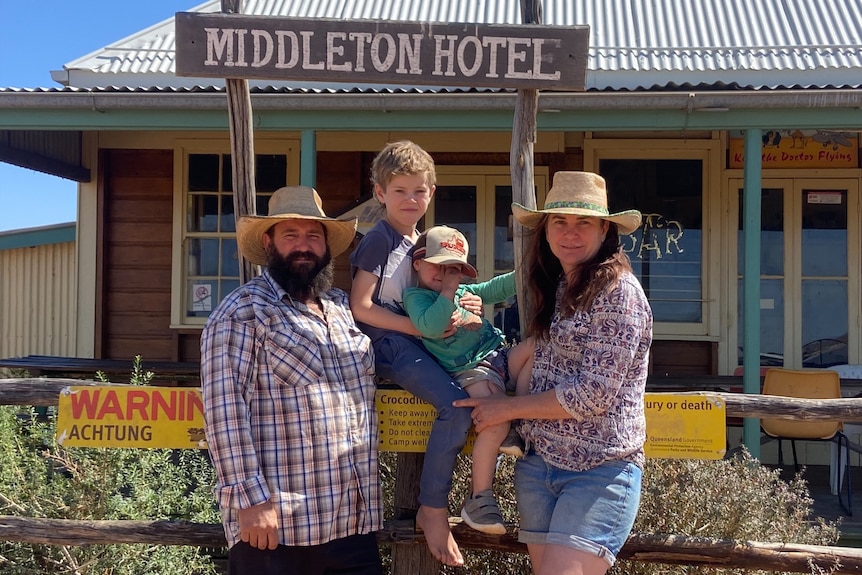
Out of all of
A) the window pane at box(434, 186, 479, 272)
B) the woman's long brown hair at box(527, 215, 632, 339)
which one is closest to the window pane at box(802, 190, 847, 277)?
the window pane at box(434, 186, 479, 272)

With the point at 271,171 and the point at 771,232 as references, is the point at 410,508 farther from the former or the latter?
the point at 771,232

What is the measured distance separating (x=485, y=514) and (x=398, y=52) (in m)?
1.76

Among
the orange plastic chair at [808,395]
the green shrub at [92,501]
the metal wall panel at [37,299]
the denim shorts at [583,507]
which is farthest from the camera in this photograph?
the metal wall panel at [37,299]

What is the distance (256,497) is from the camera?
2217 mm

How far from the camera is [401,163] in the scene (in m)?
2.56

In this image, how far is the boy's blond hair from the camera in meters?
2.56

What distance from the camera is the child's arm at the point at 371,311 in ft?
8.19

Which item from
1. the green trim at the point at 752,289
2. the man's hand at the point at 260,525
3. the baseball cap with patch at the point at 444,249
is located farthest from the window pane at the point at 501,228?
the man's hand at the point at 260,525

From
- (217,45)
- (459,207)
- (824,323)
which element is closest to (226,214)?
(459,207)

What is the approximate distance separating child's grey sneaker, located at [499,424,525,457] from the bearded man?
1.51 feet

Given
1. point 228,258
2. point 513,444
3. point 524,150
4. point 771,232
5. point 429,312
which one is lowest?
point 513,444

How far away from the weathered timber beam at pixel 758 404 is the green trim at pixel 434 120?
10.2 feet

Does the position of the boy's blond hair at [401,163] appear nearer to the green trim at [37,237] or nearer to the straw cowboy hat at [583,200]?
the straw cowboy hat at [583,200]

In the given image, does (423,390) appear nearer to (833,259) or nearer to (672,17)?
(833,259)
